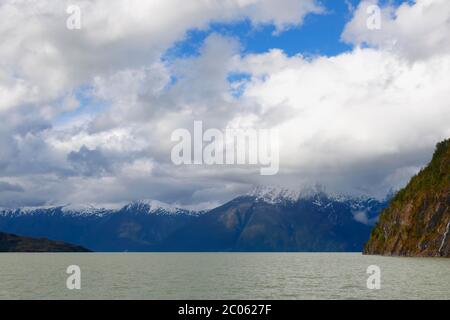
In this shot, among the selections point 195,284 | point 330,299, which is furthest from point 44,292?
point 330,299

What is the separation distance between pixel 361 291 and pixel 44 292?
5984 cm

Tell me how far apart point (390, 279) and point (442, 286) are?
19598 mm

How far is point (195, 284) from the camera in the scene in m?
118

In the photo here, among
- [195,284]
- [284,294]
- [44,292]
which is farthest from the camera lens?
[195,284]
